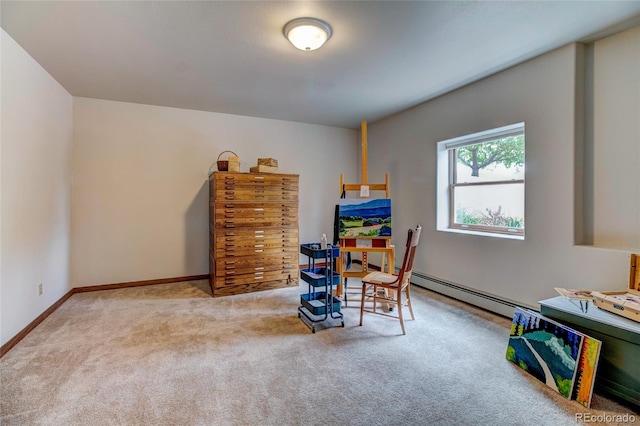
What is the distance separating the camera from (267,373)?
7.25 ft

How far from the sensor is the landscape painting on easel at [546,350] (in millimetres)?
1950

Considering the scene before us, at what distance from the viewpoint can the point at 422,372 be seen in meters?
2.22

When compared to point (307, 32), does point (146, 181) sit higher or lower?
lower

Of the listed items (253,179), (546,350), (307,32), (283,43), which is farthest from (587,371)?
Answer: (253,179)

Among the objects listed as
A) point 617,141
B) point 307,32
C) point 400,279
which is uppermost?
point 307,32

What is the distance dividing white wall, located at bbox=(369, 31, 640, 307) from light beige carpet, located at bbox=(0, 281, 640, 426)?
1.84ft

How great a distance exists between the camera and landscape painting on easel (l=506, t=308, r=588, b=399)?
6.40 ft

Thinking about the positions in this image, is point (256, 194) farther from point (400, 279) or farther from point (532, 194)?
point (532, 194)

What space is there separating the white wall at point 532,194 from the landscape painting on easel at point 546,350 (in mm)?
811

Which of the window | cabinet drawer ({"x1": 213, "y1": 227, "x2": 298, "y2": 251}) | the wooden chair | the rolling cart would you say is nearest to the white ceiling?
the window

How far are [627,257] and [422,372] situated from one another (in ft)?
6.04

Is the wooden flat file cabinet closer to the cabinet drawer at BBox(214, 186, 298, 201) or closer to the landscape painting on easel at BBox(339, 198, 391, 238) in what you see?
the cabinet drawer at BBox(214, 186, 298, 201)

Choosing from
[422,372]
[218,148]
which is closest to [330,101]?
[218,148]

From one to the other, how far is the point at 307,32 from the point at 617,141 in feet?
8.95
